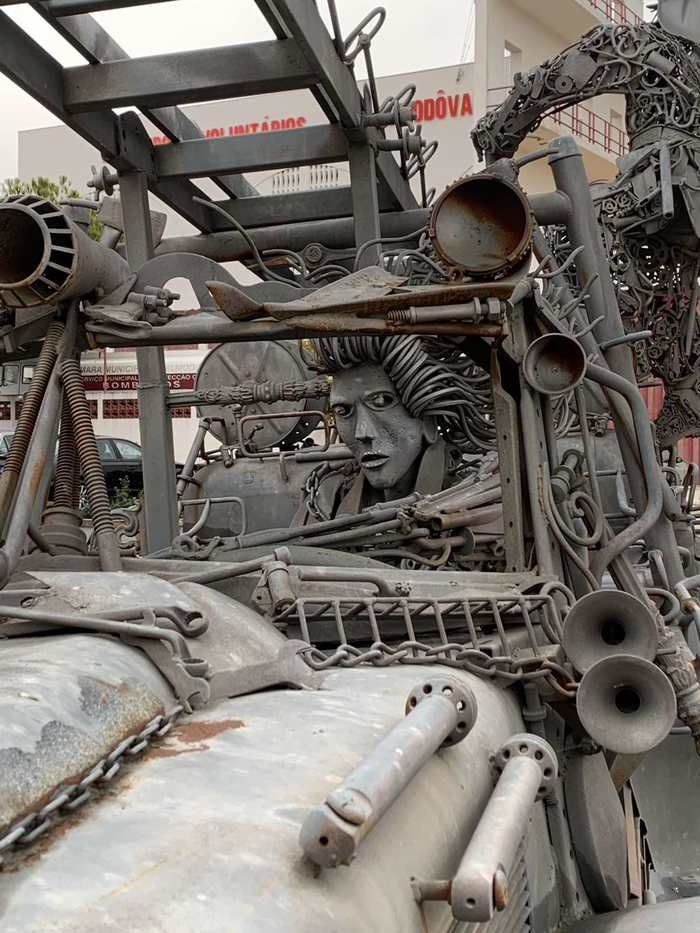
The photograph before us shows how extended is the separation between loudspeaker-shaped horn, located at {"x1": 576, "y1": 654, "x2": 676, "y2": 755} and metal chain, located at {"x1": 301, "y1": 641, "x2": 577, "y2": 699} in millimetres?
397

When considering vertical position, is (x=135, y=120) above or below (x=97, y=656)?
above

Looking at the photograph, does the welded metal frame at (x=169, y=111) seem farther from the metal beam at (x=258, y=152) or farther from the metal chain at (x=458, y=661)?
the metal chain at (x=458, y=661)

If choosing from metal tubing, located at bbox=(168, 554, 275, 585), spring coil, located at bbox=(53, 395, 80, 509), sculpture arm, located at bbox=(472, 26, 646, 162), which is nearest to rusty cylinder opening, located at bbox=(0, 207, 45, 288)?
spring coil, located at bbox=(53, 395, 80, 509)

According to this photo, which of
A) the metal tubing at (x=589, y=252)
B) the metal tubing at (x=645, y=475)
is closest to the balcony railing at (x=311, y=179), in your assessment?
the metal tubing at (x=589, y=252)

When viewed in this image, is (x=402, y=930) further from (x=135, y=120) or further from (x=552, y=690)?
(x=135, y=120)

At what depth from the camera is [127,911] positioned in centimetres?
133

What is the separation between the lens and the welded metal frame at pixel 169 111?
21.3ft

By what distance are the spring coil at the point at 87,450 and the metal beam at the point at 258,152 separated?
4863 millimetres

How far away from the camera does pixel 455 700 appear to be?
209cm

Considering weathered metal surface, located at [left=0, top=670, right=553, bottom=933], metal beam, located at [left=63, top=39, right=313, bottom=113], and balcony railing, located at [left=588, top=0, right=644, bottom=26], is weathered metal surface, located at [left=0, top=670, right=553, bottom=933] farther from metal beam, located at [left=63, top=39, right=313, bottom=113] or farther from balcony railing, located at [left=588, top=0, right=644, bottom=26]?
balcony railing, located at [left=588, top=0, right=644, bottom=26]

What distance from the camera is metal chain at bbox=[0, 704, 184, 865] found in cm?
148

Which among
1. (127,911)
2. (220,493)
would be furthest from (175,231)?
(127,911)

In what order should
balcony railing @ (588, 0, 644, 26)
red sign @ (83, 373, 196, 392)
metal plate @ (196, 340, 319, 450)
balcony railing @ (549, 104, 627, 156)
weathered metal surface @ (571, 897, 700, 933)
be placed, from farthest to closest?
1. red sign @ (83, 373, 196, 392)
2. balcony railing @ (588, 0, 644, 26)
3. balcony railing @ (549, 104, 627, 156)
4. metal plate @ (196, 340, 319, 450)
5. weathered metal surface @ (571, 897, 700, 933)

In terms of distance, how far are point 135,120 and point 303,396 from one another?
2.37 metres
